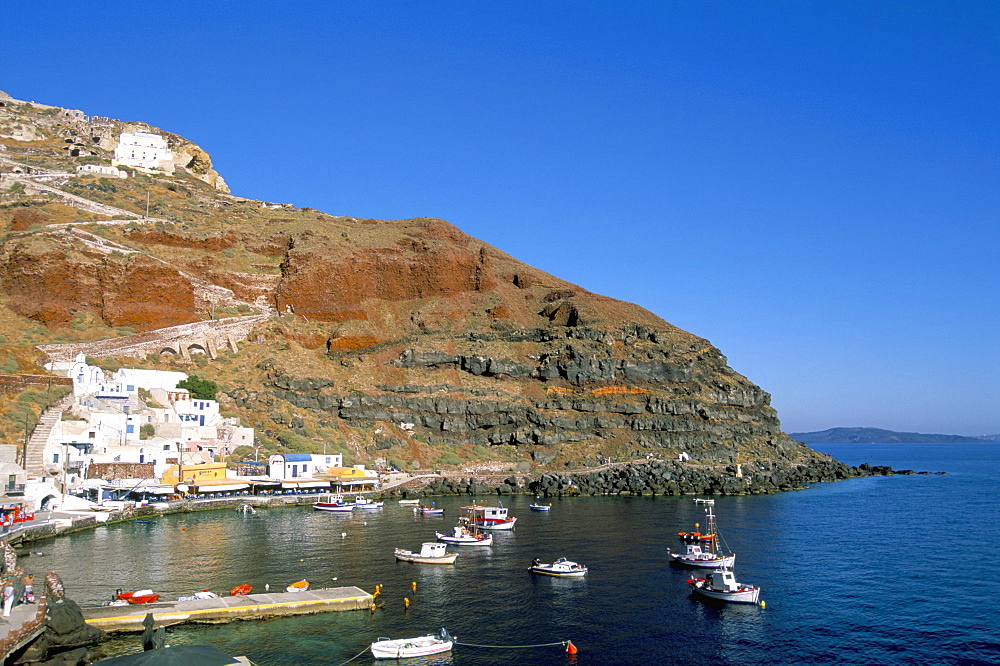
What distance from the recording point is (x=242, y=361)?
330 ft

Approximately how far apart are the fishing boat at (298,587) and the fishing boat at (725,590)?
72.7ft

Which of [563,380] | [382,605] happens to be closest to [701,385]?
[563,380]

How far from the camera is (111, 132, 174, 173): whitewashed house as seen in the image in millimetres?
155500

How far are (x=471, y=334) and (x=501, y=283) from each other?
23.8m

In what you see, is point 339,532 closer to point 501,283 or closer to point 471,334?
point 471,334

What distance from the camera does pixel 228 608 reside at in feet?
111

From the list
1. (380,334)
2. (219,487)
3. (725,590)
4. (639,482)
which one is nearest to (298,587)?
(725,590)

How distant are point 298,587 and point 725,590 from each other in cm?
2377

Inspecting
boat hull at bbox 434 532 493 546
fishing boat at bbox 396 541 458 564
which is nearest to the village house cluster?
boat hull at bbox 434 532 493 546

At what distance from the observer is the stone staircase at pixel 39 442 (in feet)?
203

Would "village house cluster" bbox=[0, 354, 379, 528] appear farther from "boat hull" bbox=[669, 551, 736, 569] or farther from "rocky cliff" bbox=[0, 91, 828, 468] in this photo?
"boat hull" bbox=[669, 551, 736, 569]

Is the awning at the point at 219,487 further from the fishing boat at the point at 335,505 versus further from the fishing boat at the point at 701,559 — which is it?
the fishing boat at the point at 701,559

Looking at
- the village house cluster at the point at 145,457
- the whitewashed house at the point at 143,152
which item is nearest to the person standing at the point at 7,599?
the village house cluster at the point at 145,457

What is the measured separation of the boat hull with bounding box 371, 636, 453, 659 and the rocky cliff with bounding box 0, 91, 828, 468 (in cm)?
6018
